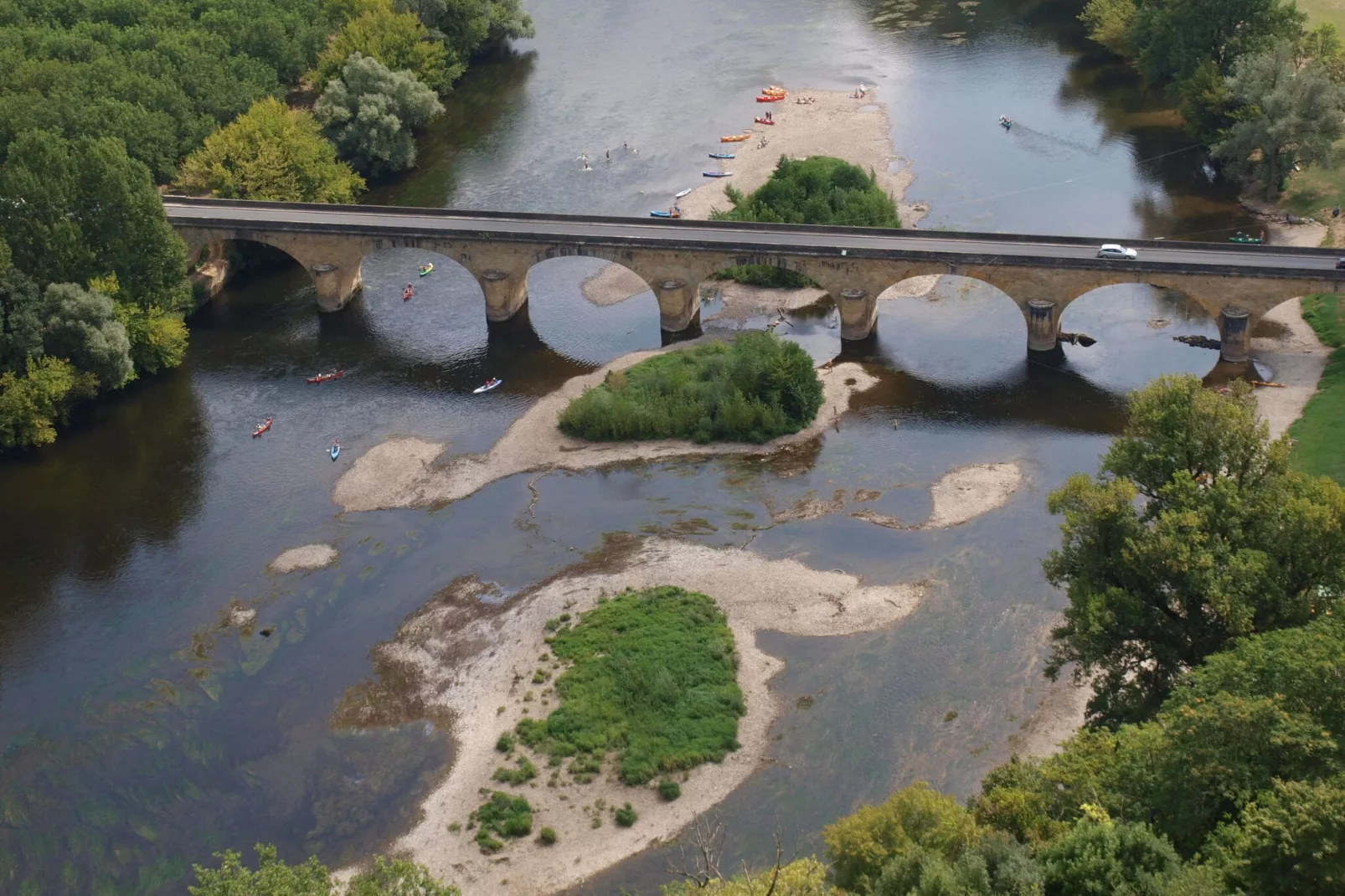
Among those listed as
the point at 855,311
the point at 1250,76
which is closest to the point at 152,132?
the point at 855,311

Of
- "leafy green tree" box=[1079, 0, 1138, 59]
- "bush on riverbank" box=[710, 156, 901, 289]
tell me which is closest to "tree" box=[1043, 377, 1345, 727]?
"bush on riverbank" box=[710, 156, 901, 289]

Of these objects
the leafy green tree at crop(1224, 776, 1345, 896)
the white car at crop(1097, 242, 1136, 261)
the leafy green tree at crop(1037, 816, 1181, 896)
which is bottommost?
the white car at crop(1097, 242, 1136, 261)

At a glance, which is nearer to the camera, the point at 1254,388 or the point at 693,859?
the point at 693,859

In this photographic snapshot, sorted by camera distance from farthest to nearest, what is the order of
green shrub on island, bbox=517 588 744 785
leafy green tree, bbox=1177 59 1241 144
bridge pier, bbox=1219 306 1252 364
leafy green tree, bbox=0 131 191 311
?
leafy green tree, bbox=1177 59 1241 144 → leafy green tree, bbox=0 131 191 311 → bridge pier, bbox=1219 306 1252 364 → green shrub on island, bbox=517 588 744 785

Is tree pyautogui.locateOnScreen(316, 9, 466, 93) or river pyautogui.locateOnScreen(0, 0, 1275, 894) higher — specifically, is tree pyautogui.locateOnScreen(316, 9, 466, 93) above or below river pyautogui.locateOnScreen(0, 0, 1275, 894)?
above

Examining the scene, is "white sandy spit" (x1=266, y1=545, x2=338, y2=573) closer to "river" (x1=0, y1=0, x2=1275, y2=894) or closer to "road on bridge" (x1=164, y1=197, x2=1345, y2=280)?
"river" (x1=0, y1=0, x2=1275, y2=894)

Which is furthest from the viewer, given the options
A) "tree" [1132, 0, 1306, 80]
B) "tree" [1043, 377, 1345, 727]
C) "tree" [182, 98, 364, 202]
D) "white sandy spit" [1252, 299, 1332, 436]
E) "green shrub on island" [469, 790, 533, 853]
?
"tree" [1132, 0, 1306, 80]

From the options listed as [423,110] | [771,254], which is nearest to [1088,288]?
[771,254]

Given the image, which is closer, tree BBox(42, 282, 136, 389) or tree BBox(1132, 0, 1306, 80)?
tree BBox(42, 282, 136, 389)

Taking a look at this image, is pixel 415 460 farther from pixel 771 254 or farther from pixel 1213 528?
pixel 1213 528
